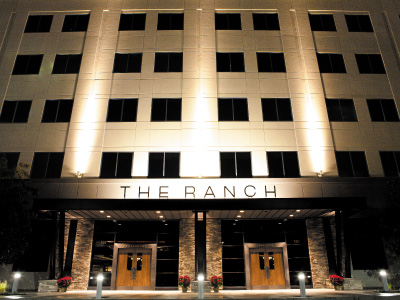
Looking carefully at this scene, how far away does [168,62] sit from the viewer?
2392cm

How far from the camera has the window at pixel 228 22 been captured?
2557 centimetres

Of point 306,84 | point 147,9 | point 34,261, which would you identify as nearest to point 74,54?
point 147,9

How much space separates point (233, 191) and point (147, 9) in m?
18.0

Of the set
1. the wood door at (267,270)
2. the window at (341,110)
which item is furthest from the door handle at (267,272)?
the window at (341,110)

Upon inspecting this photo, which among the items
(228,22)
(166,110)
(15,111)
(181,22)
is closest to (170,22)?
(181,22)

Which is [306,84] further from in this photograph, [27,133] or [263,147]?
[27,133]

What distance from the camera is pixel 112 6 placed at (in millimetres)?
26281

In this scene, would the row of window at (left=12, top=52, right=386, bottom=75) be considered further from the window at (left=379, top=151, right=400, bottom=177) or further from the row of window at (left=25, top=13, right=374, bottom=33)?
the window at (left=379, top=151, right=400, bottom=177)

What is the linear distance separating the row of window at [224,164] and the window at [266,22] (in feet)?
38.6

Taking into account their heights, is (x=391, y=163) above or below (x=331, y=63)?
below

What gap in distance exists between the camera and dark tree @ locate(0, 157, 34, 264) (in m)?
15.6

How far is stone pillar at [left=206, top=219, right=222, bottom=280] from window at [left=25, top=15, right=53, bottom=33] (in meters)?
21.7

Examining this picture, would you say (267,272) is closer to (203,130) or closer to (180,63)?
(203,130)

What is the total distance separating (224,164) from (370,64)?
A: 49.5 ft
